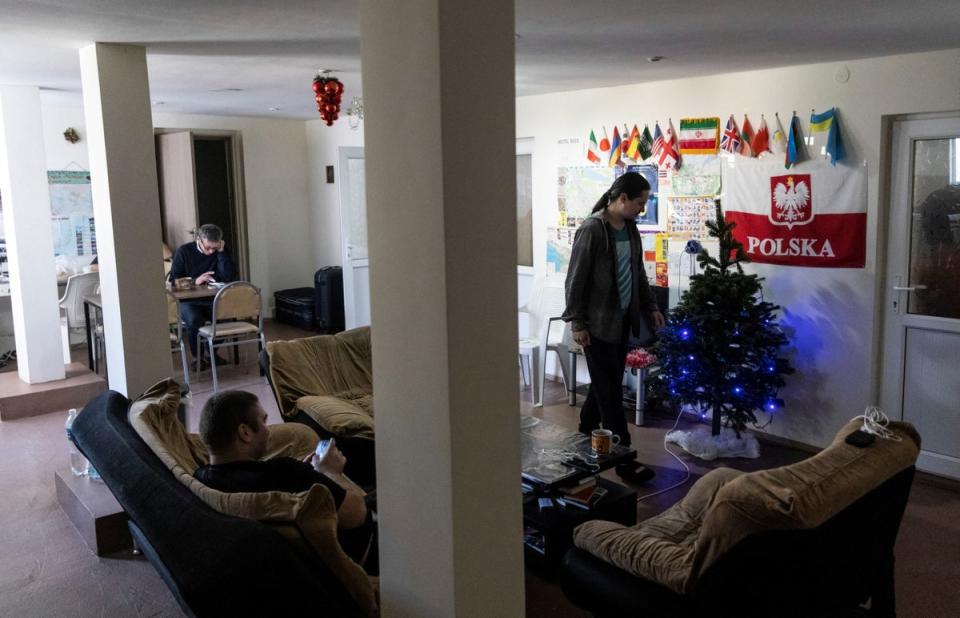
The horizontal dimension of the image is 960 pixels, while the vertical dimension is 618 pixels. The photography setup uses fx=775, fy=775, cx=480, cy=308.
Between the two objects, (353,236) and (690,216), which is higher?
(690,216)

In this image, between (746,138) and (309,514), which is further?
(746,138)

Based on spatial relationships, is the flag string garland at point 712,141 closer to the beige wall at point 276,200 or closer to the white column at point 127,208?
the white column at point 127,208

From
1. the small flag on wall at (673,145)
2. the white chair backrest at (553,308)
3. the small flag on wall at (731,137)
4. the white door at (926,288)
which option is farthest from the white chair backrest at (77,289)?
the white door at (926,288)

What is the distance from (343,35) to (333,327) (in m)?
4.76

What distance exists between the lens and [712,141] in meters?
5.03

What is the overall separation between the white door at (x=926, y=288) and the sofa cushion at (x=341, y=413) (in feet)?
9.74

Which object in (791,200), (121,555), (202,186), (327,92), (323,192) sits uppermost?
(327,92)

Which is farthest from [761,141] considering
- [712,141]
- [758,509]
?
[758,509]

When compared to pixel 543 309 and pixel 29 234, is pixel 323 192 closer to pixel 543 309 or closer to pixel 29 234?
pixel 29 234

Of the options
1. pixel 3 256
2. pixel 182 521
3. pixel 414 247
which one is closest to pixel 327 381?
pixel 182 521

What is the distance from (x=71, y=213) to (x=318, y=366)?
4613 mm

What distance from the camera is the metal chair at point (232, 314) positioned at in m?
6.01

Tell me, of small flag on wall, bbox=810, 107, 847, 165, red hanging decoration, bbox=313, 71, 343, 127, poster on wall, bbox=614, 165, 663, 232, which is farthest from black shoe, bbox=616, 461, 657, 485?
red hanging decoration, bbox=313, 71, 343, 127

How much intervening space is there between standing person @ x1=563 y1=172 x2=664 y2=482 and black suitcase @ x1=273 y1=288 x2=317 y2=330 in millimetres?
4757
